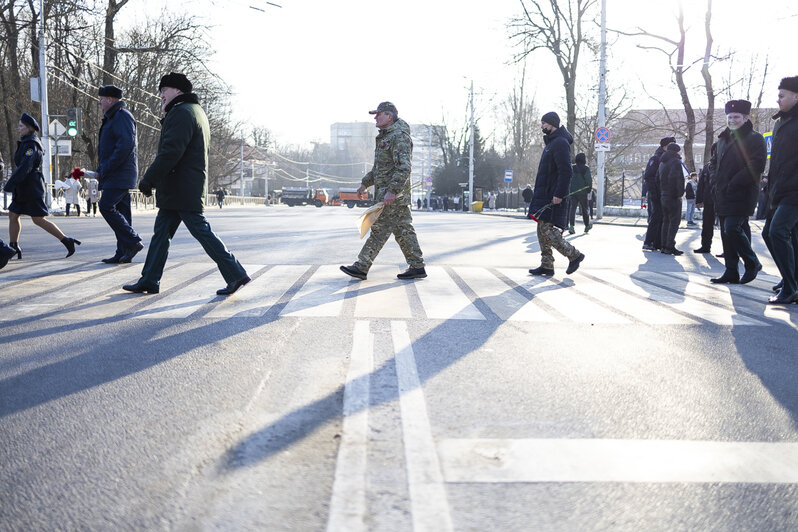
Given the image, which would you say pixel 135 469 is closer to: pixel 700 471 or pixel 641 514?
pixel 641 514

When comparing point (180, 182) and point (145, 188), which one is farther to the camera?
point (180, 182)

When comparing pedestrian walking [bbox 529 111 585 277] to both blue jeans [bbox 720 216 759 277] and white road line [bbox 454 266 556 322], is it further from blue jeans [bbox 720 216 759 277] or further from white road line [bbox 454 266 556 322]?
blue jeans [bbox 720 216 759 277]

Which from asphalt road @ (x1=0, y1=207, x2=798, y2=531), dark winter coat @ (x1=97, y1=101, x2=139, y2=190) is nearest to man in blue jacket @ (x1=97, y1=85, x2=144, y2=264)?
dark winter coat @ (x1=97, y1=101, x2=139, y2=190)

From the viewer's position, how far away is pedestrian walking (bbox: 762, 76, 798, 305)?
633 cm

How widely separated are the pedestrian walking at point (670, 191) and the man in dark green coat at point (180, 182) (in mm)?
8410

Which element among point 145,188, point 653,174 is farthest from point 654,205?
point 145,188

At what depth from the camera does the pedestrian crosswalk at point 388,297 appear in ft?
17.3

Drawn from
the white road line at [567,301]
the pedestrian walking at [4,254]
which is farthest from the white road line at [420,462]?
the pedestrian walking at [4,254]

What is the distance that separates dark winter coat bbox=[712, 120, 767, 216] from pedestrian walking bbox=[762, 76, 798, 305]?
103 cm

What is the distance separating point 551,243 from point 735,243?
1.99 meters

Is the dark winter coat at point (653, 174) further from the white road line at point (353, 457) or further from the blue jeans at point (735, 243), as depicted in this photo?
the white road line at point (353, 457)

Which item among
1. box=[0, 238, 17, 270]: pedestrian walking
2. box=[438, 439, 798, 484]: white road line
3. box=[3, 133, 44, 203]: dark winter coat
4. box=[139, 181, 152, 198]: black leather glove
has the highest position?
box=[3, 133, 44, 203]: dark winter coat

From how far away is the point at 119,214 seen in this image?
8227 millimetres

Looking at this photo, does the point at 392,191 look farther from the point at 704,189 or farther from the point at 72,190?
the point at 72,190
